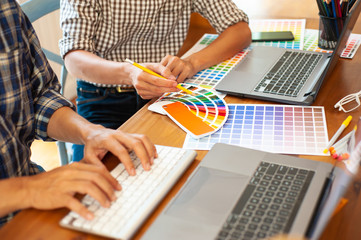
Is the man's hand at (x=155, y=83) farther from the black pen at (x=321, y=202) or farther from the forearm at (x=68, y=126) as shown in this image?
the black pen at (x=321, y=202)

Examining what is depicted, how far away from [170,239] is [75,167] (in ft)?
0.79

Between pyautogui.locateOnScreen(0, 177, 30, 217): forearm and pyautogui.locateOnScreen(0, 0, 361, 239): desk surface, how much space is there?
0.02 metres

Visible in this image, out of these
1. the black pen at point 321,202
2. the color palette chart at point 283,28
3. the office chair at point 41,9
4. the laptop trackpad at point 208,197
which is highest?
the office chair at point 41,9

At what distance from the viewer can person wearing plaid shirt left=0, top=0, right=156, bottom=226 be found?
69cm

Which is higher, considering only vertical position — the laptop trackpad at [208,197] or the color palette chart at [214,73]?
the laptop trackpad at [208,197]

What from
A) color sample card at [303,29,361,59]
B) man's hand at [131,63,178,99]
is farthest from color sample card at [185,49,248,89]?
color sample card at [303,29,361,59]

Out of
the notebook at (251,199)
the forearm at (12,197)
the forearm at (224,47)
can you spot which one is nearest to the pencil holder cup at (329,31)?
the forearm at (224,47)

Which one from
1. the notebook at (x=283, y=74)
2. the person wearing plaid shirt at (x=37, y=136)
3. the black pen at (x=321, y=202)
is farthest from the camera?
the notebook at (x=283, y=74)

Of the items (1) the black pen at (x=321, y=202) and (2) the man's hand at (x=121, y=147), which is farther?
(2) the man's hand at (x=121, y=147)

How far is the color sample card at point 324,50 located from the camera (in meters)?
1.25

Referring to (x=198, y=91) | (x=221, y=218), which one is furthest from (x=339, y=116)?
(x=221, y=218)

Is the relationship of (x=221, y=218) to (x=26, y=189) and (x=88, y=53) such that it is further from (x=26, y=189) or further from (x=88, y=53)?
(x=88, y=53)

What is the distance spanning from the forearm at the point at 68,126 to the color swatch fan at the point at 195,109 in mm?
173

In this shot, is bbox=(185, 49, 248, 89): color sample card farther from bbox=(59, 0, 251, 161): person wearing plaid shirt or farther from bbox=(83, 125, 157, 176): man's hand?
bbox=(83, 125, 157, 176): man's hand
